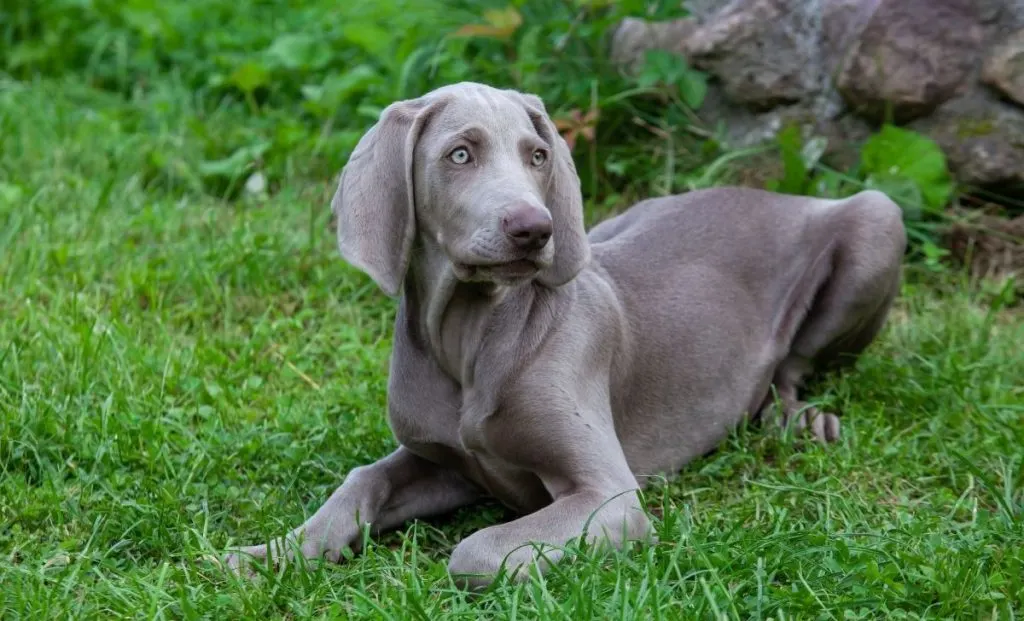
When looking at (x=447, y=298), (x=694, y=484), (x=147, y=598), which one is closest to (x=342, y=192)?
(x=447, y=298)

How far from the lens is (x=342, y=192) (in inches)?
136

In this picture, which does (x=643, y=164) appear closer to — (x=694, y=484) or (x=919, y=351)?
(x=919, y=351)

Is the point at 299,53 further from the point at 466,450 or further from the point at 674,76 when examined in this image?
the point at 466,450

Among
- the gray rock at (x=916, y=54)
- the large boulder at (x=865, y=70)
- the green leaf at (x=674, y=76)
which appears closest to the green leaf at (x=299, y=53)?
the large boulder at (x=865, y=70)

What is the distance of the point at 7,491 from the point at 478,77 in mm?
3026

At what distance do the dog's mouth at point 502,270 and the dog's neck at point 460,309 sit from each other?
19 cm

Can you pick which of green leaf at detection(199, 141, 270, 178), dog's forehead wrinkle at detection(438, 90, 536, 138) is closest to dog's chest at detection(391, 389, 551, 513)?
dog's forehead wrinkle at detection(438, 90, 536, 138)

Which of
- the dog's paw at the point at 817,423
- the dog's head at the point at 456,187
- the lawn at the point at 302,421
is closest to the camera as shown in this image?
the lawn at the point at 302,421

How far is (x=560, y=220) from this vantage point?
356 cm

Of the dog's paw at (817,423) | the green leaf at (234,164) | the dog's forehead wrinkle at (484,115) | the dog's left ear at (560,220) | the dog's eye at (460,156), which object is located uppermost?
the dog's forehead wrinkle at (484,115)

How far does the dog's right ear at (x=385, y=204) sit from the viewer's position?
11.1 feet

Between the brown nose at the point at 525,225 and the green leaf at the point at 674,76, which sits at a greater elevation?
the brown nose at the point at 525,225

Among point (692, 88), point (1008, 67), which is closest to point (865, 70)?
point (1008, 67)

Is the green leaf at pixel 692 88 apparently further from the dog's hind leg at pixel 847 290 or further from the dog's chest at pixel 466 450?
the dog's chest at pixel 466 450
